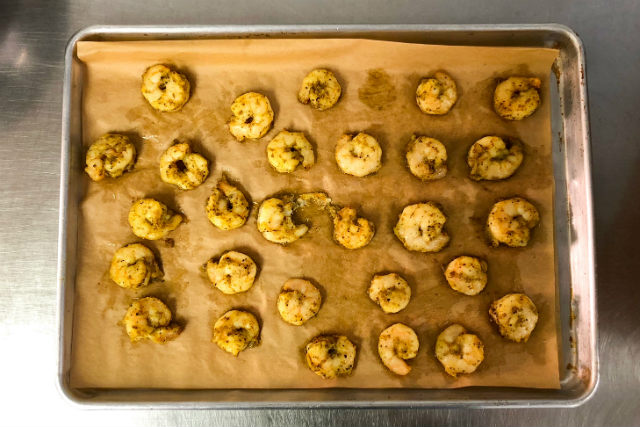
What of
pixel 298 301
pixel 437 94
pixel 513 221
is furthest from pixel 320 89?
pixel 513 221

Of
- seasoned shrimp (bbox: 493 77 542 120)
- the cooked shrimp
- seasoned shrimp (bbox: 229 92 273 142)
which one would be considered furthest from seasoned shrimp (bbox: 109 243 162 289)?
seasoned shrimp (bbox: 493 77 542 120)

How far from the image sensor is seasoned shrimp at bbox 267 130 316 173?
3469 millimetres

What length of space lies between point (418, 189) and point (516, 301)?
0.99 metres

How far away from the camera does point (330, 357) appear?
331 cm

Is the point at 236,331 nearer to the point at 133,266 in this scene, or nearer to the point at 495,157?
the point at 133,266

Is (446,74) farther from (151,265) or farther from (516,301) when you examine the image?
(151,265)

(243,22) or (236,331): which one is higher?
(243,22)

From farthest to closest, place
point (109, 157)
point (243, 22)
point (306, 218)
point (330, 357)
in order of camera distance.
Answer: point (243, 22) → point (306, 218) → point (109, 157) → point (330, 357)

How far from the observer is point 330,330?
349 cm

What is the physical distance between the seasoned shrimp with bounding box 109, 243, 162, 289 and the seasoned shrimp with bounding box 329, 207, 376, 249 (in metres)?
1.30

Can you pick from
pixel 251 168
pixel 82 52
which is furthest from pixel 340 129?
pixel 82 52

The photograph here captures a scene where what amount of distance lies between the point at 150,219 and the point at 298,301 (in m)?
1.14

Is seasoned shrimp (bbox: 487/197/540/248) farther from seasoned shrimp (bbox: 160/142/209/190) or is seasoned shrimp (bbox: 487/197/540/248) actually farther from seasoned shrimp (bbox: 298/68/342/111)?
seasoned shrimp (bbox: 160/142/209/190)

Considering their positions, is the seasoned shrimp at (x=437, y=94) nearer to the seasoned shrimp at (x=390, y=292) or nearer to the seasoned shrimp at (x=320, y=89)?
the seasoned shrimp at (x=320, y=89)
